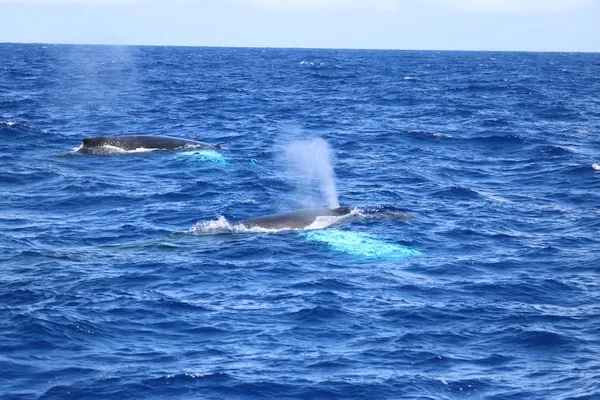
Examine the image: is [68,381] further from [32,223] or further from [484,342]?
[32,223]

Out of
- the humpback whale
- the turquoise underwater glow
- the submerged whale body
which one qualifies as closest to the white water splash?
the submerged whale body

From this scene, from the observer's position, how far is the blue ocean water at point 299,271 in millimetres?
17188

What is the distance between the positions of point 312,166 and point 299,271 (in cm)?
2098

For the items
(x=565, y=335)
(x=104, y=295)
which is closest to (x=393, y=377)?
(x=565, y=335)

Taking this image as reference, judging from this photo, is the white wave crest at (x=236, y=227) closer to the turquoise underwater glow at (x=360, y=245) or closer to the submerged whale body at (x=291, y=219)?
the submerged whale body at (x=291, y=219)

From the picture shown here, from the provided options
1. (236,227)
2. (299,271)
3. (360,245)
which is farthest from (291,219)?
(299,271)

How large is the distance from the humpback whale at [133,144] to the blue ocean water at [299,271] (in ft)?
3.21

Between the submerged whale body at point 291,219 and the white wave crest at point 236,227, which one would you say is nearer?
the white wave crest at point 236,227

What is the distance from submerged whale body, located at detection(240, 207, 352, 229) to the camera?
2922 centimetres

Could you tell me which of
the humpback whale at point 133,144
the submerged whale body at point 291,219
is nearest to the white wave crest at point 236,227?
the submerged whale body at point 291,219

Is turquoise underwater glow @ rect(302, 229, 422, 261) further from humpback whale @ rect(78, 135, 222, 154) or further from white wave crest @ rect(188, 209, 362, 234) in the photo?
humpback whale @ rect(78, 135, 222, 154)

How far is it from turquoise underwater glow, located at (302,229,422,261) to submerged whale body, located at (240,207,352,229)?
2.89ft

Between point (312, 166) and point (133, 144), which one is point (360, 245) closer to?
point (312, 166)

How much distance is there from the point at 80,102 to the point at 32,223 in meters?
43.6
